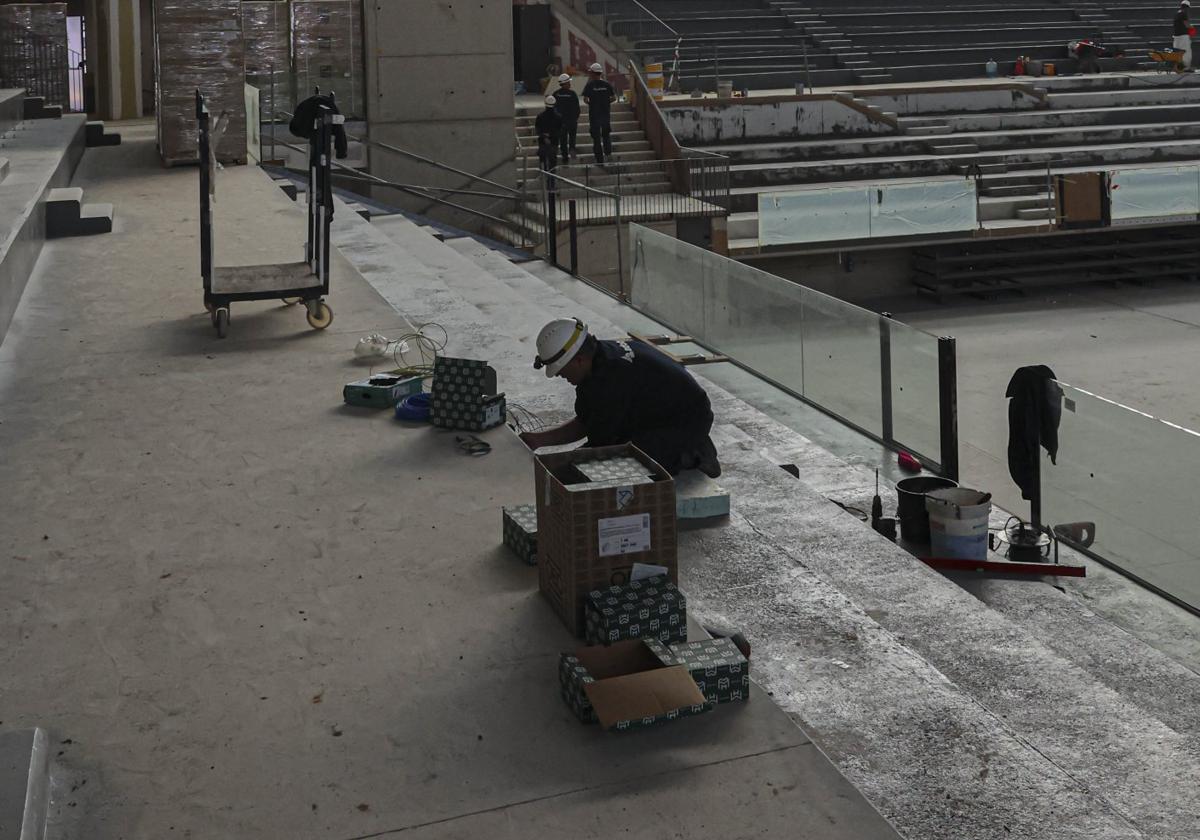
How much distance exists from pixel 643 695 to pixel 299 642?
139 centimetres

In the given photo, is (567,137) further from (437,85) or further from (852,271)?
(852,271)

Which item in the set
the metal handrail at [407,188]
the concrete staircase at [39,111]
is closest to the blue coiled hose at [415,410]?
the metal handrail at [407,188]

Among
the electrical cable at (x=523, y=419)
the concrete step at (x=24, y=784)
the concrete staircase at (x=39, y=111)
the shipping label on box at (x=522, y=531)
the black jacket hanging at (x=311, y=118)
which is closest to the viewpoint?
the concrete step at (x=24, y=784)

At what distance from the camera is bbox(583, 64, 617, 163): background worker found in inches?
866

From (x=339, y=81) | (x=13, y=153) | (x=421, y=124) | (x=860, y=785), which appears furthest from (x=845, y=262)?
(x=860, y=785)

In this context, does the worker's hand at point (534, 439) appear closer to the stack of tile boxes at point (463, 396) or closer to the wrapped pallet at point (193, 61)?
the stack of tile boxes at point (463, 396)

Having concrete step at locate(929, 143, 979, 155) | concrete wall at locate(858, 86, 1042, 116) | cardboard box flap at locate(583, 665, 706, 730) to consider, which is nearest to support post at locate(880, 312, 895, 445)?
cardboard box flap at locate(583, 665, 706, 730)

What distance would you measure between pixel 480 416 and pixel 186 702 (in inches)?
125

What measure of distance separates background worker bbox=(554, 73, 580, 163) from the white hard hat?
53.2 ft

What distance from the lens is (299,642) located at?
5004mm

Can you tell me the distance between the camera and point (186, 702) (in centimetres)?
455

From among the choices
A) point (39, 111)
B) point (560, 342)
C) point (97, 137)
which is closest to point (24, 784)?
point (560, 342)

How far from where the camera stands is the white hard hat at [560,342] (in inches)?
245

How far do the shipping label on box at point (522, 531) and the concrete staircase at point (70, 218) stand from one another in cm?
921
